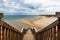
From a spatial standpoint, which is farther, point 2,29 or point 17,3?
point 17,3

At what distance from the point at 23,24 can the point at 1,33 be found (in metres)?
4.06

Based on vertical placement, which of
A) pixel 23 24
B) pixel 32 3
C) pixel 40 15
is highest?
pixel 32 3

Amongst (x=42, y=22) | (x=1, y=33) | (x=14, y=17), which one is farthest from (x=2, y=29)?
(x=42, y=22)

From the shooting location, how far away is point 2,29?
1.66 m

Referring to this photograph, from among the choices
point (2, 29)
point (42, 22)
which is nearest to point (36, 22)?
point (42, 22)

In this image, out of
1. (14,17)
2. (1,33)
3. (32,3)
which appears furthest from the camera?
(32,3)

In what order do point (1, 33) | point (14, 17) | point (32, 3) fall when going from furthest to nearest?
point (32, 3) < point (14, 17) < point (1, 33)

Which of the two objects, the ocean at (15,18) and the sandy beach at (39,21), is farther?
the sandy beach at (39,21)

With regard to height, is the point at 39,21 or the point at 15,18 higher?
the point at 15,18

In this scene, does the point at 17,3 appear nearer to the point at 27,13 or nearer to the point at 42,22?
the point at 27,13

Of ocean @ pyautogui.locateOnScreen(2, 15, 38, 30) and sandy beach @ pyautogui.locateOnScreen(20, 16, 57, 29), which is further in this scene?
sandy beach @ pyautogui.locateOnScreen(20, 16, 57, 29)

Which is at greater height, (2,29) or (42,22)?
(2,29)

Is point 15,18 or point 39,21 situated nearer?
point 15,18

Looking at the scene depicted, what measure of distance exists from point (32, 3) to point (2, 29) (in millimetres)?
4239
